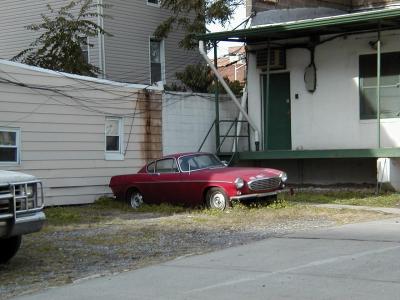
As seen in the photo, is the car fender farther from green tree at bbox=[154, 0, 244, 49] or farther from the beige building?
green tree at bbox=[154, 0, 244, 49]

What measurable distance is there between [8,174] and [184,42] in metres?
15.9

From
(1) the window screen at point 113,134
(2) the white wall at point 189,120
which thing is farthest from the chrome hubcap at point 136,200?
(2) the white wall at point 189,120

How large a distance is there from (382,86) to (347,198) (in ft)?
12.6

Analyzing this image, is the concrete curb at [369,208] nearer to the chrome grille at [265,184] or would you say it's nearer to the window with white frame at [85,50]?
the chrome grille at [265,184]

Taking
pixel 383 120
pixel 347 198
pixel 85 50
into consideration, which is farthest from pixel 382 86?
Answer: pixel 85 50

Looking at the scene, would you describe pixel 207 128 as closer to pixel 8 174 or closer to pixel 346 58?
pixel 346 58

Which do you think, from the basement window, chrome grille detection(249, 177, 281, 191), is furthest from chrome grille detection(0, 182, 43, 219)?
the basement window

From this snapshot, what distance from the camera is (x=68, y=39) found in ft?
70.6

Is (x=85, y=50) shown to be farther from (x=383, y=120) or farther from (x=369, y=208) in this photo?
(x=369, y=208)

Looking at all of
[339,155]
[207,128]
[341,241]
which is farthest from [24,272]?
[207,128]

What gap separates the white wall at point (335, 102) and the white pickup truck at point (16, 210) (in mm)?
11764

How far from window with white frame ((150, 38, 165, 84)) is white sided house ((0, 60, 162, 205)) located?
569 centimetres

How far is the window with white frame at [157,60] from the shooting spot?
2457cm

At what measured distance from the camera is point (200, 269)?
817 centimetres
